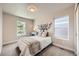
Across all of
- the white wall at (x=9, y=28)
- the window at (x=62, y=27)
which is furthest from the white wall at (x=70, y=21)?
the white wall at (x=9, y=28)

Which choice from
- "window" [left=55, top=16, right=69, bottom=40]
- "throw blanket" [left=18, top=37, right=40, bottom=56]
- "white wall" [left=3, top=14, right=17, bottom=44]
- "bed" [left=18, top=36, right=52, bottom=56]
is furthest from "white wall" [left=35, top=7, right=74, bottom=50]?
"white wall" [left=3, top=14, right=17, bottom=44]

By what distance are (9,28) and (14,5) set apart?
16.6 inches

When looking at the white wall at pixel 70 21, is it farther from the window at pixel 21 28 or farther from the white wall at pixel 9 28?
the white wall at pixel 9 28

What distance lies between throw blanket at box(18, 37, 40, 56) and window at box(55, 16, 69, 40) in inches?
16.7

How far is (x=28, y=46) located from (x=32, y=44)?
78mm

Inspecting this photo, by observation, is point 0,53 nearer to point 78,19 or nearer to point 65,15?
point 65,15

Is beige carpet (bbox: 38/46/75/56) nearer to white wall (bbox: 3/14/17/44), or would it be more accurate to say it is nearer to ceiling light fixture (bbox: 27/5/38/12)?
white wall (bbox: 3/14/17/44)

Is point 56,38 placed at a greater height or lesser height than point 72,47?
greater

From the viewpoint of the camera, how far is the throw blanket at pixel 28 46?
129 cm

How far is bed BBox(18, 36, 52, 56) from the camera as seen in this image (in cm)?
130

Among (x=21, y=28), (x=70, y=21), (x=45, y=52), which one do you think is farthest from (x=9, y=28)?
(x=70, y=21)

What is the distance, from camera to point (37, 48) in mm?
1361

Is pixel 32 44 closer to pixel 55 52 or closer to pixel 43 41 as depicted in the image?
pixel 43 41

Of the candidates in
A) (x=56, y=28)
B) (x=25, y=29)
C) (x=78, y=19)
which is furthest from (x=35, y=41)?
(x=78, y=19)
